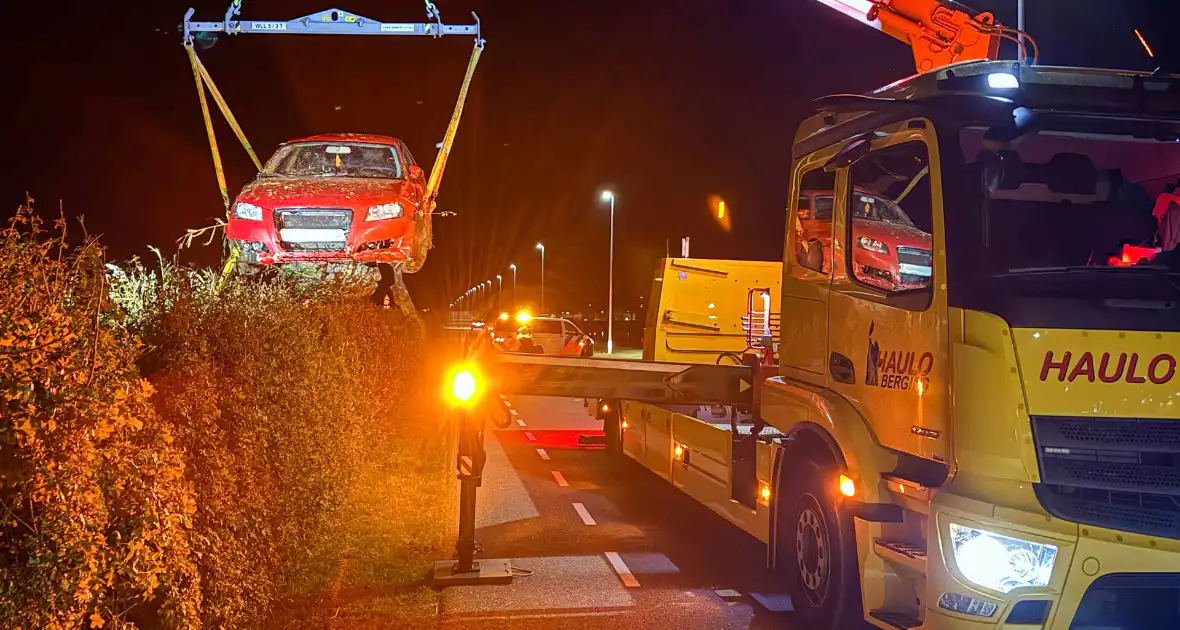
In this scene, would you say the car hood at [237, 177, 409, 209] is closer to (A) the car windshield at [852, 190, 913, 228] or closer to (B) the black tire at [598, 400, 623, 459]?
(B) the black tire at [598, 400, 623, 459]

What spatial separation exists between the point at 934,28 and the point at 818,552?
6.88m

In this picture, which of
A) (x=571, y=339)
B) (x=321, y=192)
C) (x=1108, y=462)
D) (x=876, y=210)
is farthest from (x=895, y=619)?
(x=571, y=339)

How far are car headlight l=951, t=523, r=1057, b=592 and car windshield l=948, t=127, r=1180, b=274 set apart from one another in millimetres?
1214

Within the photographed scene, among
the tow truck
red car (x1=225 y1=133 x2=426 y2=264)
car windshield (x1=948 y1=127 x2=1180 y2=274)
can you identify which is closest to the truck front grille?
the tow truck

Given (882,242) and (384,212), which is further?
(384,212)

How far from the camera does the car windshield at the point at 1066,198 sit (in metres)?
4.52

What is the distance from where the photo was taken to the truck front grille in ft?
13.2

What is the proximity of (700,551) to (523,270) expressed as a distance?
4235 inches

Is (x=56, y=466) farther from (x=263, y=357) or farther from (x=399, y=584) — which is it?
(x=399, y=584)

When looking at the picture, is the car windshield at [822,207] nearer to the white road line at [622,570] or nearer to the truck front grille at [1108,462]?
the truck front grille at [1108,462]

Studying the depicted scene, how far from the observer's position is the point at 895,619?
4660 millimetres

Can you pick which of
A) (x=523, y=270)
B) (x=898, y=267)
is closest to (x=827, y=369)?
(x=898, y=267)

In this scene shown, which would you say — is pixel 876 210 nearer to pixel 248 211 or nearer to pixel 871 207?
pixel 871 207

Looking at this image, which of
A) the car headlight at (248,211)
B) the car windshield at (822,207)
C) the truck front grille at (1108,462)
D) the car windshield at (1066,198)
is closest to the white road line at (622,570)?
the car windshield at (822,207)
